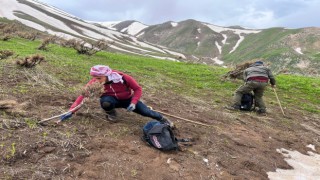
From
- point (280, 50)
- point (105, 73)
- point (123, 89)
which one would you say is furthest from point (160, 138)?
point (280, 50)

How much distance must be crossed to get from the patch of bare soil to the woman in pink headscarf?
397 mm

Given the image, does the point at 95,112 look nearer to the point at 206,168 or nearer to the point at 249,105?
the point at 206,168


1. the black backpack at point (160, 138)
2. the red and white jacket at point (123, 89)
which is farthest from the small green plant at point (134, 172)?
the red and white jacket at point (123, 89)

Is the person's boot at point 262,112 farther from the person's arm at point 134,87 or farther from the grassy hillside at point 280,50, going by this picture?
the grassy hillside at point 280,50

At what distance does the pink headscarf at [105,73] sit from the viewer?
827 cm

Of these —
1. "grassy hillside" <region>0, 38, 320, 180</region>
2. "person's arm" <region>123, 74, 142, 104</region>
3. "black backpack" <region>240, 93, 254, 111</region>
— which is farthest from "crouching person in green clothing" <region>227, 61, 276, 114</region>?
"person's arm" <region>123, 74, 142, 104</region>

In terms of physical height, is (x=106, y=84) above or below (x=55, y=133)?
above

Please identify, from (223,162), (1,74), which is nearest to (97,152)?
(223,162)

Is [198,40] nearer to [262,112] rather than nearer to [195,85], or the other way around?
[195,85]

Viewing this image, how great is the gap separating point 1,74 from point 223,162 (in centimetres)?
784

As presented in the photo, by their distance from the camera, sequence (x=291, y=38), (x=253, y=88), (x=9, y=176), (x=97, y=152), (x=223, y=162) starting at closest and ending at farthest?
(x=9, y=176), (x=97, y=152), (x=223, y=162), (x=253, y=88), (x=291, y=38)

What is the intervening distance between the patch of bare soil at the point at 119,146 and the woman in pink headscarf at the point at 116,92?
1.30 feet

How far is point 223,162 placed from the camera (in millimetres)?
7734

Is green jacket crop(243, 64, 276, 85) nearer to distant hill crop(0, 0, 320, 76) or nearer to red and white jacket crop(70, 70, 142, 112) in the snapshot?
red and white jacket crop(70, 70, 142, 112)
